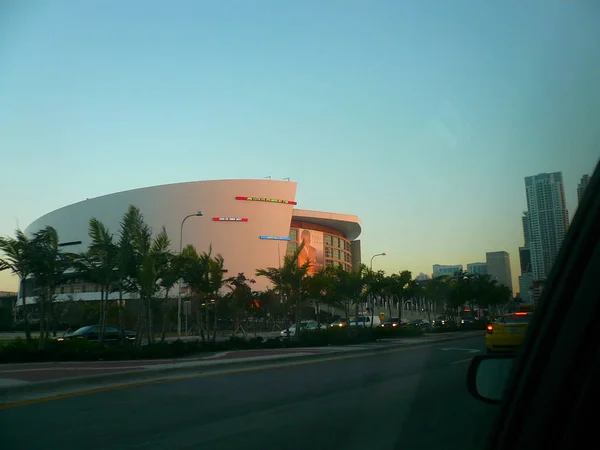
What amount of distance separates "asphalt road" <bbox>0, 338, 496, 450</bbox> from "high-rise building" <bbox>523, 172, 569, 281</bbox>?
2741 mm

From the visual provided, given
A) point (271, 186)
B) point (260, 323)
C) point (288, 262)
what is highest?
point (271, 186)

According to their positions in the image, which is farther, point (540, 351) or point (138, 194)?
point (138, 194)

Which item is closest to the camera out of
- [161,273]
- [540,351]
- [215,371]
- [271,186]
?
[540,351]

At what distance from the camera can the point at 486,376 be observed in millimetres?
2752

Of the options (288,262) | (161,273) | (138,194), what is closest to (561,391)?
(161,273)

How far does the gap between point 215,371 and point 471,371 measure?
13.1m

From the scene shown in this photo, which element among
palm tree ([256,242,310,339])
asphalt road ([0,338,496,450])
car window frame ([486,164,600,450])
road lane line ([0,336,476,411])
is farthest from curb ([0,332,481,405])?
palm tree ([256,242,310,339])

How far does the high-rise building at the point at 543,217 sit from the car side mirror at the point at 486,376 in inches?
18.1

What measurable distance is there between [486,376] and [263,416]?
263 inches

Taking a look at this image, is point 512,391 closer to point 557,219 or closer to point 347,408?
point 557,219

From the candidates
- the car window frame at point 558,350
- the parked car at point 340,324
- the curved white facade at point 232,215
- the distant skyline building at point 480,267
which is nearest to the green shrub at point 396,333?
the parked car at point 340,324

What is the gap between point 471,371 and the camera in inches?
110

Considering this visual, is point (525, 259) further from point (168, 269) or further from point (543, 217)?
point (168, 269)

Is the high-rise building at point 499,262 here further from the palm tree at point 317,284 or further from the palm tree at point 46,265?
the palm tree at point 317,284
